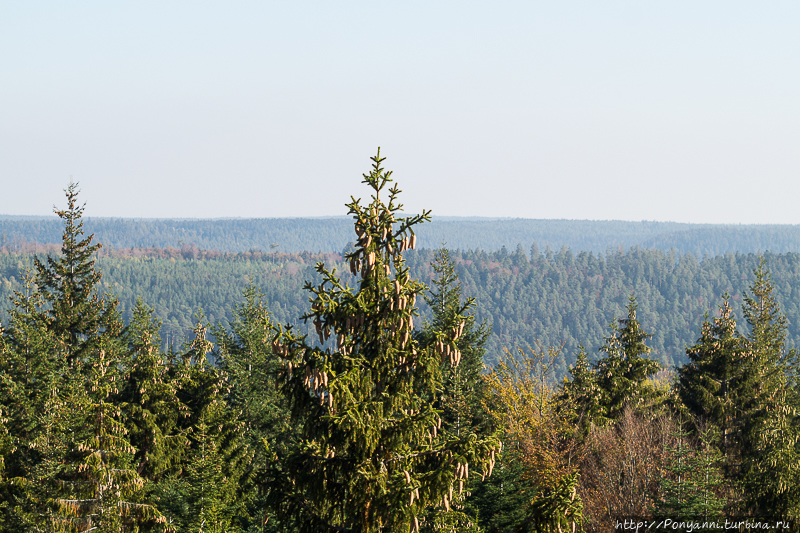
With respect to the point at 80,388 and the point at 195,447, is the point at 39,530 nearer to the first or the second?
the point at 80,388

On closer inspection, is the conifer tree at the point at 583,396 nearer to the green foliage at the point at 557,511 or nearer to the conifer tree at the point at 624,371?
the conifer tree at the point at 624,371

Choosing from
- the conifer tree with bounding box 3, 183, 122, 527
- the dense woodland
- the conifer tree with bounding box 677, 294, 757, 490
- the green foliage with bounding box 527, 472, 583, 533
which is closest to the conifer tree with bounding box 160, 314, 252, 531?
the dense woodland

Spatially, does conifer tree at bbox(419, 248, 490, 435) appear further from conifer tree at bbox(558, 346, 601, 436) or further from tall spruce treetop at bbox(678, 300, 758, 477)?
tall spruce treetop at bbox(678, 300, 758, 477)

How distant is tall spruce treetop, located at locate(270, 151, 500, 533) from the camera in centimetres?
1123

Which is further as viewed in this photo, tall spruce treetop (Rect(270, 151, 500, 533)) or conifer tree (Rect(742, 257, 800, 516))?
conifer tree (Rect(742, 257, 800, 516))

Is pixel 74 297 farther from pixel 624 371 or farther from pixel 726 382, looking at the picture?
pixel 726 382

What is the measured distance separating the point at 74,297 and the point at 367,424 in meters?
32.8

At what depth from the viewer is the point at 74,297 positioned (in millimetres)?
39656

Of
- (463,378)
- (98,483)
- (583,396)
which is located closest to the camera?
(98,483)

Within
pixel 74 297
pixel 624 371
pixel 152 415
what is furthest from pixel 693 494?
pixel 74 297

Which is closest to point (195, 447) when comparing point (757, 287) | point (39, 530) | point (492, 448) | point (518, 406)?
point (39, 530)

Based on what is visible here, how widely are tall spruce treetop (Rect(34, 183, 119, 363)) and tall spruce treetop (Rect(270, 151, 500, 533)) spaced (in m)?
30.3

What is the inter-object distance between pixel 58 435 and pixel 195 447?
759 centimetres

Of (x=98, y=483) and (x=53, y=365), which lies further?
(x=53, y=365)
